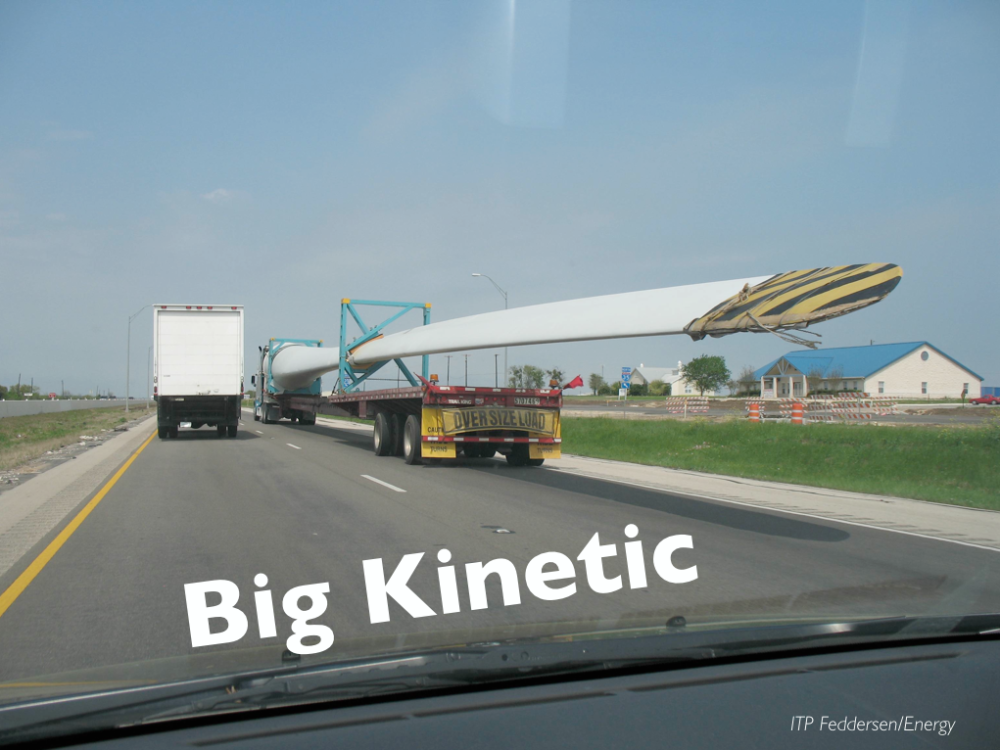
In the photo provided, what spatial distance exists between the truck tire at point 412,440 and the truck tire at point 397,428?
1.50 metres

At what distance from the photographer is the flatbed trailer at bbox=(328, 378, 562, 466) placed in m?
17.2

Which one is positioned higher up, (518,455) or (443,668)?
(443,668)

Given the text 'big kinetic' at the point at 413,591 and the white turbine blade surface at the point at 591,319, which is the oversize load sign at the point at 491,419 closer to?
the white turbine blade surface at the point at 591,319

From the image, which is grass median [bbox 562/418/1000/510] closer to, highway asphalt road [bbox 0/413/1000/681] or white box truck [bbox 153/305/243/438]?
highway asphalt road [bbox 0/413/1000/681]

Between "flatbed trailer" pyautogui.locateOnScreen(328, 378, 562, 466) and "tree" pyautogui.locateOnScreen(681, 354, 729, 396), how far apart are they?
70.2 metres

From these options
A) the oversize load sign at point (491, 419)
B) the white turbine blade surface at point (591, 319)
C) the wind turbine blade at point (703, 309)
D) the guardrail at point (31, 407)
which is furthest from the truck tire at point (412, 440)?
the guardrail at point (31, 407)

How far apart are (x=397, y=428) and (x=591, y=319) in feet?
32.1

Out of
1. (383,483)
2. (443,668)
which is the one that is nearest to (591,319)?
(383,483)

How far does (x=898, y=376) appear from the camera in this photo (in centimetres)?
7269

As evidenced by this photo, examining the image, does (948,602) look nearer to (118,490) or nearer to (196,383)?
(118,490)

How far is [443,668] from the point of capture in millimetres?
2773

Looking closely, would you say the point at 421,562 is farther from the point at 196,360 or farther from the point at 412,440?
the point at 196,360

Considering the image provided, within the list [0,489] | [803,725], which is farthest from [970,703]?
[0,489]

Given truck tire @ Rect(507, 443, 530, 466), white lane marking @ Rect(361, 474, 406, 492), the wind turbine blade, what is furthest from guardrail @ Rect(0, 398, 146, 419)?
the wind turbine blade
